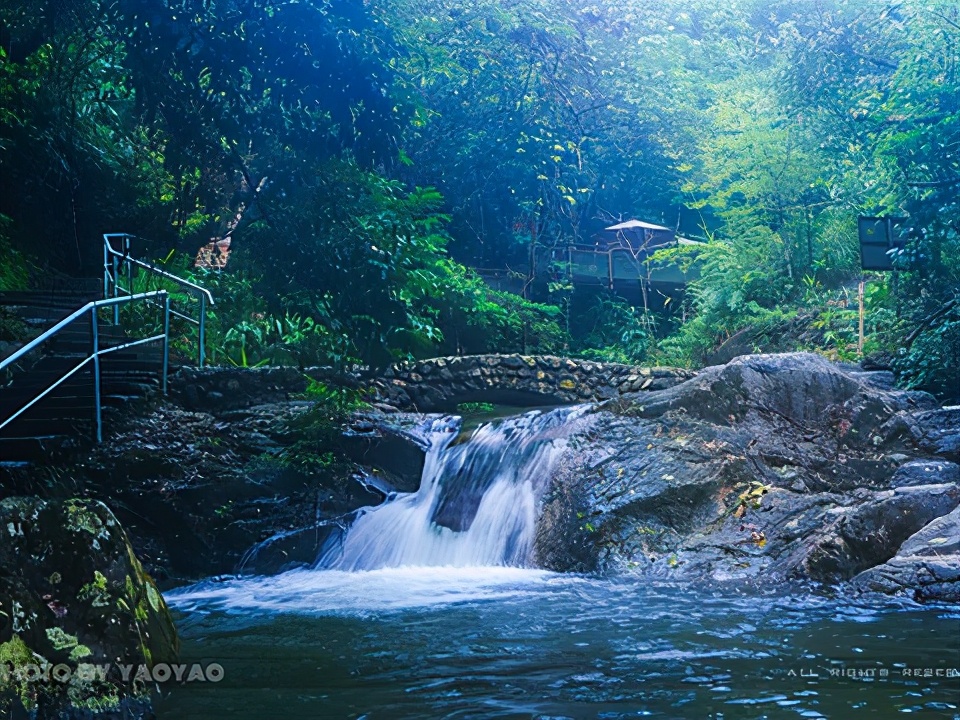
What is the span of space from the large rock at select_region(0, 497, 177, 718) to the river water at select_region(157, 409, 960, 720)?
0.34 m

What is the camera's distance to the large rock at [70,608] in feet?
7.99

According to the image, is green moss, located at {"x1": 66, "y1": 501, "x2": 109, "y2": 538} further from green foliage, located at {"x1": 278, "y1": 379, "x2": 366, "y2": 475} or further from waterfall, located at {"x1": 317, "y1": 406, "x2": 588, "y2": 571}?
green foliage, located at {"x1": 278, "y1": 379, "x2": 366, "y2": 475}

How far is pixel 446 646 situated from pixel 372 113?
3.58 m

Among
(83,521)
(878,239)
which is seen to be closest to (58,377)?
(83,521)

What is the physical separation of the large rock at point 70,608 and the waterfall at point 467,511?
4.06m

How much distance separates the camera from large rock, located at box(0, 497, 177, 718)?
244cm

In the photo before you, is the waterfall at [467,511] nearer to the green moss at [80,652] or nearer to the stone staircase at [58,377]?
the stone staircase at [58,377]

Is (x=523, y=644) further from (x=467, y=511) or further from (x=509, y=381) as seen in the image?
(x=509, y=381)

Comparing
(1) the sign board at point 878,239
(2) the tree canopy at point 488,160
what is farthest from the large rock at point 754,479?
(1) the sign board at point 878,239

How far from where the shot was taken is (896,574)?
4875mm

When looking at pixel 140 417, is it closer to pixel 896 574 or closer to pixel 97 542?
pixel 97 542

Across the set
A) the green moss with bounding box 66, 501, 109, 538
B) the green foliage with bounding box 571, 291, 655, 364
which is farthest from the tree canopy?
the green moss with bounding box 66, 501, 109, 538

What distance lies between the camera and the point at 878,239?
1143 centimetres

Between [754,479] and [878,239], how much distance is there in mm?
6248
